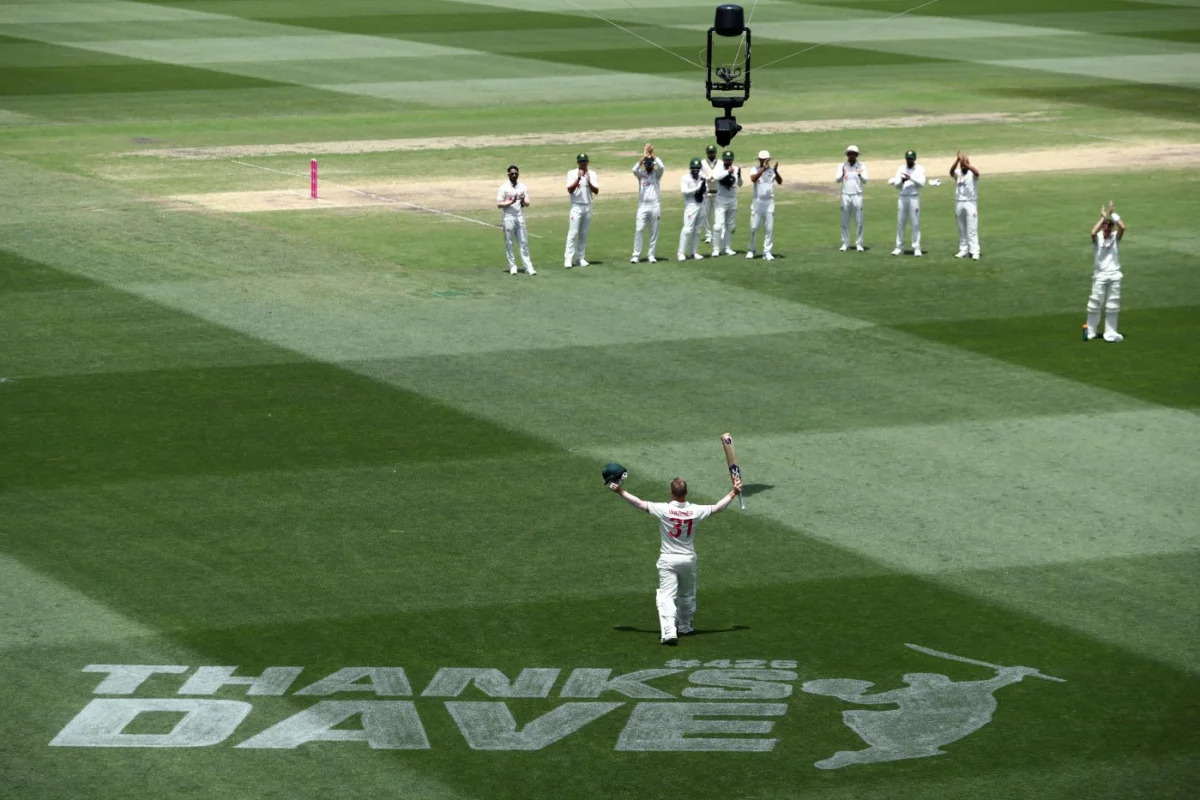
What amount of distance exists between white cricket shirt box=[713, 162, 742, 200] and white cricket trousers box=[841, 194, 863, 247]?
2.13 metres

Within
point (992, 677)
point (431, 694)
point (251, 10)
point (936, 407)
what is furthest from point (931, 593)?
point (251, 10)

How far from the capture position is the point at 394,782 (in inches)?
671

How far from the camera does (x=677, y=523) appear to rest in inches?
790

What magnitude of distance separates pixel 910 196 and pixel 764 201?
2866 mm

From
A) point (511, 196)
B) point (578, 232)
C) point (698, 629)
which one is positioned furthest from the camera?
point (578, 232)

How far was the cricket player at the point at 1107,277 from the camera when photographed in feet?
107

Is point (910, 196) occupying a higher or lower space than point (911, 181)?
lower

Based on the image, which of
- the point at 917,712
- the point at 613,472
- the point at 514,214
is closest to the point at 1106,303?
the point at 514,214

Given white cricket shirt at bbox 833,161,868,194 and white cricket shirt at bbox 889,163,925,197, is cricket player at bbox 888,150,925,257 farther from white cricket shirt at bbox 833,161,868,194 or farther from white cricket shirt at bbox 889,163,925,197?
white cricket shirt at bbox 833,161,868,194

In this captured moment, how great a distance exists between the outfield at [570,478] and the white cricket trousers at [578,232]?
3.72 feet

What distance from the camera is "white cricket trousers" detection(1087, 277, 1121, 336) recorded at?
32812 millimetres

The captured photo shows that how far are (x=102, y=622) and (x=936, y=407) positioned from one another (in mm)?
13260

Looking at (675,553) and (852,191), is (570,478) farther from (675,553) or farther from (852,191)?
(852,191)

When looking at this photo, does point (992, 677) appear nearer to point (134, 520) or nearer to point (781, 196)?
point (134, 520)
